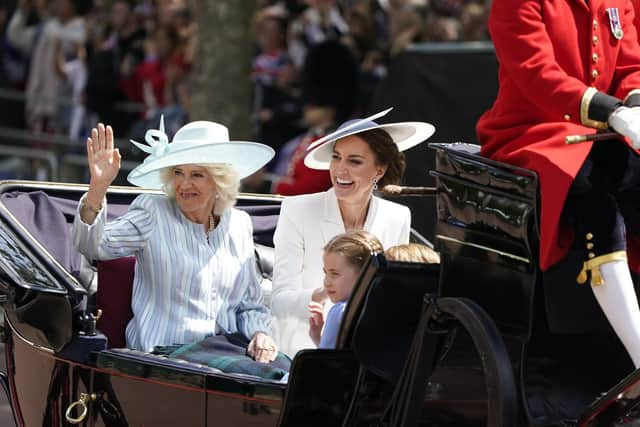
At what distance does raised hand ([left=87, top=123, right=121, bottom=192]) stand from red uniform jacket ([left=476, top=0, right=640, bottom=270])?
4.09ft

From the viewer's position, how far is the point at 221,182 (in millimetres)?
4789

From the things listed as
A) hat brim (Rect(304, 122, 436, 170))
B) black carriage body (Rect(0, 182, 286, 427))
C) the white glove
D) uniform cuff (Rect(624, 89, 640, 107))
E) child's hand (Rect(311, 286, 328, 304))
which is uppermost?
uniform cuff (Rect(624, 89, 640, 107))

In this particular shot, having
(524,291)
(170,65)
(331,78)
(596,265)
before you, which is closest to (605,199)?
(596,265)

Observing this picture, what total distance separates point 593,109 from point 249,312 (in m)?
1.68

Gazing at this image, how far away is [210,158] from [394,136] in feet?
2.10

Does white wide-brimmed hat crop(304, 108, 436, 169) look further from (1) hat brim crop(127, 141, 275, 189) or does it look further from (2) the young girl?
(2) the young girl

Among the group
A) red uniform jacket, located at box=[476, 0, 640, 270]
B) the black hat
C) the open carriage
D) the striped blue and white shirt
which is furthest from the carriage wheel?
the black hat

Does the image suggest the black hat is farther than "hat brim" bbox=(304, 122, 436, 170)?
Yes

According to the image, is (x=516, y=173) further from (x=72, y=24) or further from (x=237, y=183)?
(x=72, y=24)

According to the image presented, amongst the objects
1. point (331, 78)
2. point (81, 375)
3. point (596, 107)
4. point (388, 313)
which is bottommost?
point (81, 375)

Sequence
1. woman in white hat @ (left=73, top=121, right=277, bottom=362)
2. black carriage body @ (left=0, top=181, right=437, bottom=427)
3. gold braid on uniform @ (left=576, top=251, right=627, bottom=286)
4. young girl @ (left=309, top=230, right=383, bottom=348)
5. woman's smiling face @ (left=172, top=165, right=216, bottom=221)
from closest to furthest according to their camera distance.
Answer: gold braid on uniform @ (left=576, top=251, right=627, bottom=286) < black carriage body @ (left=0, top=181, right=437, bottom=427) < young girl @ (left=309, top=230, right=383, bottom=348) < woman in white hat @ (left=73, top=121, right=277, bottom=362) < woman's smiling face @ (left=172, top=165, right=216, bottom=221)

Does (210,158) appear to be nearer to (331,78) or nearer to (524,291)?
(524,291)

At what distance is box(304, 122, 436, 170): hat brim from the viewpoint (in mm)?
4520

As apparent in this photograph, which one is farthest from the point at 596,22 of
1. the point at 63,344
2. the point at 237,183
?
the point at 63,344
